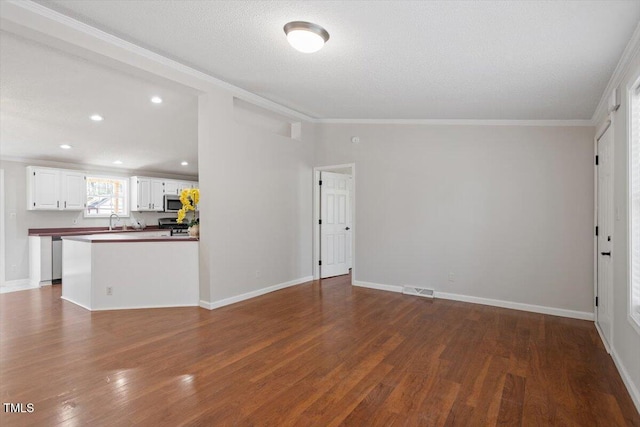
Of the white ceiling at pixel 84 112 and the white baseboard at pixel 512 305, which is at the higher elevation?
the white ceiling at pixel 84 112

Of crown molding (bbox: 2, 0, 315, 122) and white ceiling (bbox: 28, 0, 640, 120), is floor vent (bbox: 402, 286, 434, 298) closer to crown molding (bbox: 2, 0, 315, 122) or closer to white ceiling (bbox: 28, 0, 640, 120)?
white ceiling (bbox: 28, 0, 640, 120)

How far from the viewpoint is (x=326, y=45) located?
2988mm

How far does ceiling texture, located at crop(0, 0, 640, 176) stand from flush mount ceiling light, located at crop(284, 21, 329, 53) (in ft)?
0.20

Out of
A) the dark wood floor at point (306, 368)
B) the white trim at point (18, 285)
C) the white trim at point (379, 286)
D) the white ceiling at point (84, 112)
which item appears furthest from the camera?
the white trim at point (18, 285)

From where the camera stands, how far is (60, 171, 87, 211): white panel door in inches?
264


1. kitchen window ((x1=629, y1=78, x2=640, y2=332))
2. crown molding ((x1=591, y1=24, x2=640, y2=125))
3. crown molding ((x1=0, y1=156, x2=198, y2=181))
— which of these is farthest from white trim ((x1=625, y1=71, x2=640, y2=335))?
crown molding ((x1=0, y1=156, x2=198, y2=181))

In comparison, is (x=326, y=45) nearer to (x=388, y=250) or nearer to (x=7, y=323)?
(x=388, y=250)

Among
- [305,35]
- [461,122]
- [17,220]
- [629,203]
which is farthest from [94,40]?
[17,220]

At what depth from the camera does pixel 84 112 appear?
4754 millimetres

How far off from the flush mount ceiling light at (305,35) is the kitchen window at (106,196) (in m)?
6.63

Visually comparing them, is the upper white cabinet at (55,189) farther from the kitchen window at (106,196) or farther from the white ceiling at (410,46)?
the white ceiling at (410,46)

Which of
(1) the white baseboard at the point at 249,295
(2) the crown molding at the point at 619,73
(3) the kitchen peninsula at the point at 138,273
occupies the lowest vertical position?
(1) the white baseboard at the point at 249,295

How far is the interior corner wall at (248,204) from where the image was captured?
419 centimetres

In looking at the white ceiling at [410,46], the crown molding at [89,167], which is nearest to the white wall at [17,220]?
the crown molding at [89,167]
